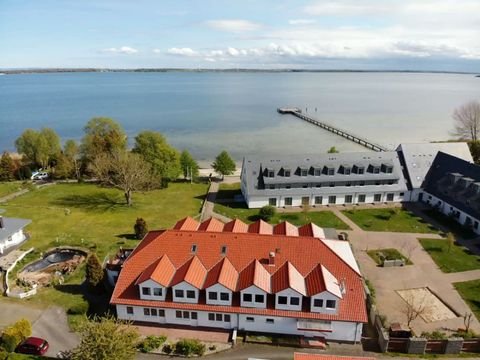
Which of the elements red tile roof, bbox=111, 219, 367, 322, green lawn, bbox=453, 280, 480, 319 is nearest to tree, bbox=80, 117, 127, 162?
red tile roof, bbox=111, 219, 367, 322

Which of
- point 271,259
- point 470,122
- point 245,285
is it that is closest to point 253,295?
point 245,285

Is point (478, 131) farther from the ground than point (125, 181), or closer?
farther from the ground

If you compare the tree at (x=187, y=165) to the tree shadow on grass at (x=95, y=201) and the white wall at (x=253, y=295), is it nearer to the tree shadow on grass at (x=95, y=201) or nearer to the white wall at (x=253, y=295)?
the tree shadow on grass at (x=95, y=201)

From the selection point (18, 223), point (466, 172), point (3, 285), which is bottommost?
point (3, 285)

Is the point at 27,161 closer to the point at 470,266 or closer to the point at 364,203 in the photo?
the point at 364,203

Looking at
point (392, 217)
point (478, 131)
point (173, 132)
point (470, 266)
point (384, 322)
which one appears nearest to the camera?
point (384, 322)

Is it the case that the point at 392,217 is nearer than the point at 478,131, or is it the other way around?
the point at 392,217

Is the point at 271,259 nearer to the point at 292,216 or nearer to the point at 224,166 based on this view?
the point at 292,216

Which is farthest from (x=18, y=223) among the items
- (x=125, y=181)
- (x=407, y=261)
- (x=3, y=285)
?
(x=407, y=261)
